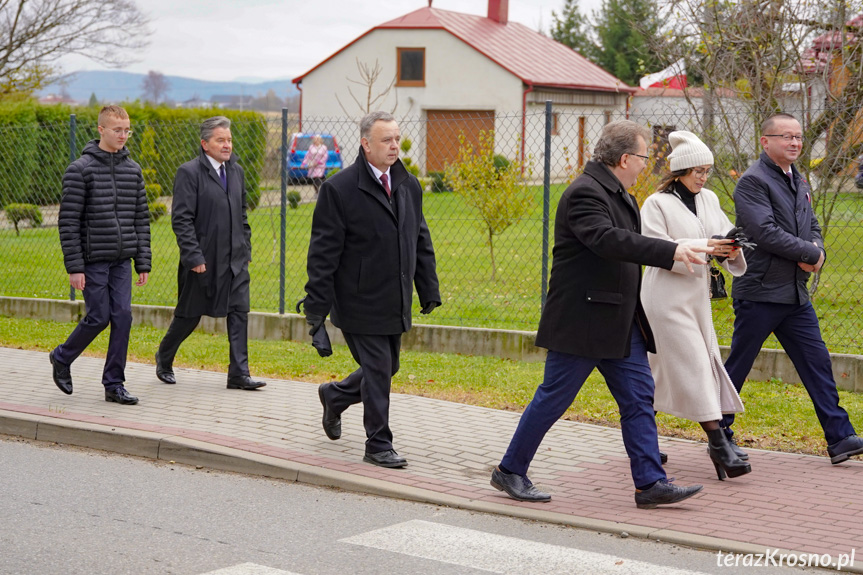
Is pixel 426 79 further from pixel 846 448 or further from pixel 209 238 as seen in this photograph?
pixel 846 448

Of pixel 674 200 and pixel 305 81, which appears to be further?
pixel 305 81

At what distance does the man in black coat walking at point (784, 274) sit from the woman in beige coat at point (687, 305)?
45cm

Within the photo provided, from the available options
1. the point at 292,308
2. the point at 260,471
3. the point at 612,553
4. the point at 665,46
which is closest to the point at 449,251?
the point at 292,308

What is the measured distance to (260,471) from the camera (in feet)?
21.2

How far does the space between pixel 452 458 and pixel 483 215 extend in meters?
8.12

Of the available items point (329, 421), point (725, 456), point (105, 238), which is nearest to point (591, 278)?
point (725, 456)

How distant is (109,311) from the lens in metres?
8.03

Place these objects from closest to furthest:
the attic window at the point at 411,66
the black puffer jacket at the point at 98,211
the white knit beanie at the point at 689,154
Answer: the white knit beanie at the point at 689,154
the black puffer jacket at the point at 98,211
the attic window at the point at 411,66

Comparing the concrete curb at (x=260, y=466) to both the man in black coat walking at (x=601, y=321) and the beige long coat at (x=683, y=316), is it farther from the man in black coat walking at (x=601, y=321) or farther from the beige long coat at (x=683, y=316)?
the beige long coat at (x=683, y=316)

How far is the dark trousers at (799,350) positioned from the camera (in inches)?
255

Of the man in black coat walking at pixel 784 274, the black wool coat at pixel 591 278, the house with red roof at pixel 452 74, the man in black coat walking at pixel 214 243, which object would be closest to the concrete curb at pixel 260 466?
the black wool coat at pixel 591 278

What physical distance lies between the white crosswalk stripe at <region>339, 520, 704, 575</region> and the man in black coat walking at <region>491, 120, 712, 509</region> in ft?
1.98

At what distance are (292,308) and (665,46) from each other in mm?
4845

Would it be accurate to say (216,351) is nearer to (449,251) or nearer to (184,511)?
(184,511)
